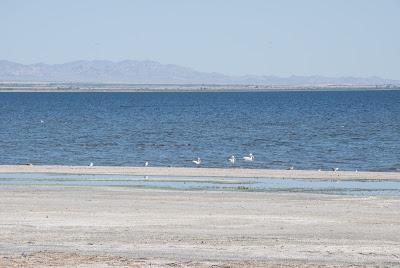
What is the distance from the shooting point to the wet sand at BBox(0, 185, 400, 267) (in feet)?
55.0

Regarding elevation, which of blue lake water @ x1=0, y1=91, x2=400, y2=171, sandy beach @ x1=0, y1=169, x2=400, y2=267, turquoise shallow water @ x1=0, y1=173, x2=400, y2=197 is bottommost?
blue lake water @ x1=0, y1=91, x2=400, y2=171

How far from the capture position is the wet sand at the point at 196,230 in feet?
55.0

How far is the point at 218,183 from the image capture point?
1320 inches

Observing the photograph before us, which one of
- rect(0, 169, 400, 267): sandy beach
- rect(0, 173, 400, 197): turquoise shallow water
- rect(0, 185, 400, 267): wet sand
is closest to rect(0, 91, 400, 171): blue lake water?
rect(0, 173, 400, 197): turquoise shallow water

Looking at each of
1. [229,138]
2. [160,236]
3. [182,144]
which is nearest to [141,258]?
[160,236]

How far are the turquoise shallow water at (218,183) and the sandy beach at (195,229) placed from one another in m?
2.07

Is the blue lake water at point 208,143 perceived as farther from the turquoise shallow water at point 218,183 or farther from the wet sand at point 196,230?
the wet sand at point 196,230

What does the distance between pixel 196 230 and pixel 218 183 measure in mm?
13242

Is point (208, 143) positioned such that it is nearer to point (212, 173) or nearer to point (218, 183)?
point (212, 173)

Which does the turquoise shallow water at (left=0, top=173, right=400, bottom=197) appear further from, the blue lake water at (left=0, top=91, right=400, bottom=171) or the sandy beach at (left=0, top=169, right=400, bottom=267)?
the blue lake water at (left=0, top=91, right=400, bottom=171)

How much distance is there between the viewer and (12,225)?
20656 mm

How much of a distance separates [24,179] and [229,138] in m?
34.8

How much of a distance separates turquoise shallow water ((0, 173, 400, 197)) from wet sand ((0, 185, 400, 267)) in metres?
2.36

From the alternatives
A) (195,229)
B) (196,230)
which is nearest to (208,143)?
(195,229)
